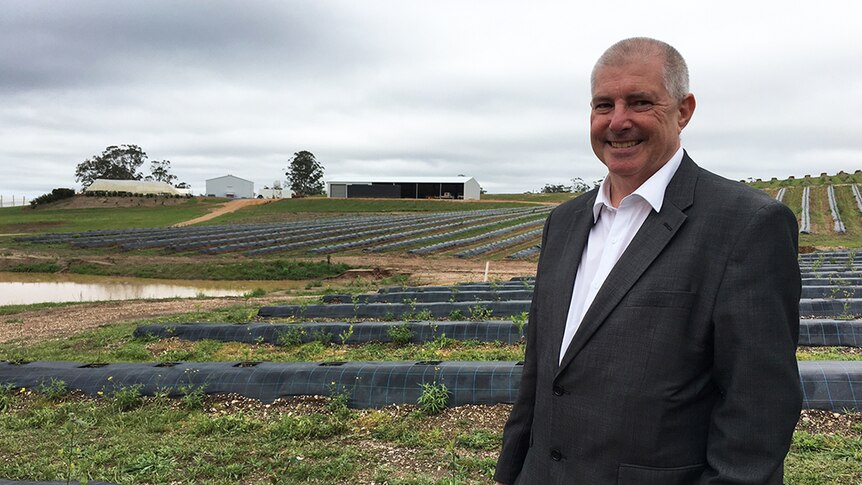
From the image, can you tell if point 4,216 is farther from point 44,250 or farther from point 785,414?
point 785,414

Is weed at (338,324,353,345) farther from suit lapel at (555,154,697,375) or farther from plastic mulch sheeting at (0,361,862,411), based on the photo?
suit lapel at (555,154,697,375)

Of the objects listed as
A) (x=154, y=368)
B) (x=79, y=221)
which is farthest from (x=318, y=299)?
(x=79, y=221)

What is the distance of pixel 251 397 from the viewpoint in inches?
191

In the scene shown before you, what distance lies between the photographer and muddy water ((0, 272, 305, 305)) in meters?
14.9

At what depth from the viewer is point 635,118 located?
1.44m

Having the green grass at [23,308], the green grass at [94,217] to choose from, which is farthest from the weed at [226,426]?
the green grass at [94,217]

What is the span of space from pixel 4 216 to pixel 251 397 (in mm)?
44022

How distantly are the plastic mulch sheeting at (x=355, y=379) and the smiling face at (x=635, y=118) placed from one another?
120 inches

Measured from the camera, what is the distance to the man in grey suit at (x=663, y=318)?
48.9 inches

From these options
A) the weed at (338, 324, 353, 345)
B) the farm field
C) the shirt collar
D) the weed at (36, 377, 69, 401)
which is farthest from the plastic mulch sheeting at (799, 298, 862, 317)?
the weed at (36, 377, 69, 401)

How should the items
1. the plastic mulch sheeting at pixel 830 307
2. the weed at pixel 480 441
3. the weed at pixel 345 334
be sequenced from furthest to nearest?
the plastic mulch sheeting at pixel 830 307
the weed at pixel 345 334
the weed at pixel 480 441

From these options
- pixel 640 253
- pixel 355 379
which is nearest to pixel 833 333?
pixel 355 379

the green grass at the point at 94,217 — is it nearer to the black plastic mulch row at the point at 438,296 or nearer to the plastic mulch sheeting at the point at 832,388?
the black plastic mulch row at the point at 438,296

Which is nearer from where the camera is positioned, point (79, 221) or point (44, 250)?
point (44, 250)
